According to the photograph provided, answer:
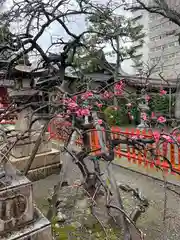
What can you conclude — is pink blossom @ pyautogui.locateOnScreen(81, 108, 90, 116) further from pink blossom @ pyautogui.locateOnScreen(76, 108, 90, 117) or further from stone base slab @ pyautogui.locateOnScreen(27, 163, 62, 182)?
stone base slab @ pyautogui.locateOnScreen(27, 163, 62, 182)

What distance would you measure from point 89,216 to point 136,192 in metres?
0.98

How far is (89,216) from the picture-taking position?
2740 mm

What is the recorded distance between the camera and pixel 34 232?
1550 mm

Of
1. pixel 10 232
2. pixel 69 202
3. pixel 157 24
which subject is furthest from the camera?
pixel 157 24

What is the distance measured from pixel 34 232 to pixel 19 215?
0.61ft

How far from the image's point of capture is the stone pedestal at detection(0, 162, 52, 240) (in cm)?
147

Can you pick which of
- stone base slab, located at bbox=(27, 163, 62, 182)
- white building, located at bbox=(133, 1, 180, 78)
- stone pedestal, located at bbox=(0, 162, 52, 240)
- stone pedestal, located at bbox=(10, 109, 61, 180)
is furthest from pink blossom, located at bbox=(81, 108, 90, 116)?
white building, located at bbox=(133, 1, 180, 78)

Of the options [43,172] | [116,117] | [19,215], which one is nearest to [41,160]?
[43,172]

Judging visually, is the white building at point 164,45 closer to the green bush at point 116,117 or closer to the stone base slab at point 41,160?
the green bush at point 116,117

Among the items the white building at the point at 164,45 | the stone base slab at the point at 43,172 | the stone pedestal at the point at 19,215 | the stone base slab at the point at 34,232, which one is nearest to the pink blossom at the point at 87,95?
the stone pedestal at the point at 19,215

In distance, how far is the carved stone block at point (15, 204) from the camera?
1465mm

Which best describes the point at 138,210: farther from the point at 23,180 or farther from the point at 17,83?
the point at 17,83

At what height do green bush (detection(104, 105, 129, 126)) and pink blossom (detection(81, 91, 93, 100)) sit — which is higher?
pink blossom (detection(81, 91, 93, 100))

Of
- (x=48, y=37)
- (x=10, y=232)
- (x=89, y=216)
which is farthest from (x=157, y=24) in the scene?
(x=10, y=232)
